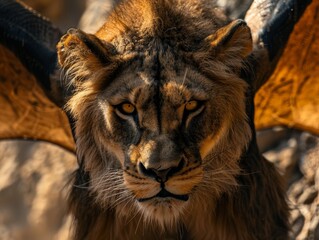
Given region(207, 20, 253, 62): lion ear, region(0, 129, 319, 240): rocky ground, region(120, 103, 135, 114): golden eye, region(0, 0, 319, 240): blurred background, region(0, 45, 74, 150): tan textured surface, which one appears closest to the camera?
region(120, 103, 135, 114): golden eye

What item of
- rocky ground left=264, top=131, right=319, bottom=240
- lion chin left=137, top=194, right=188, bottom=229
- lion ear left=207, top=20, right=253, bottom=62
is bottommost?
rocky ground left=264, top=131, right=319, bottom=240

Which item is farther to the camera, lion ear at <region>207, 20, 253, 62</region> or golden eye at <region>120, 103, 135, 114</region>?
lion ear at <region>207, 20, 253, 62</region>

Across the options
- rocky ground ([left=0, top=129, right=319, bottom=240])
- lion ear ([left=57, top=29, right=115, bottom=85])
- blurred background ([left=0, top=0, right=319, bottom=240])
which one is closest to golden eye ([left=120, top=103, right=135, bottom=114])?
lion ear ([left=57, top=29, right=115, bottom=85])

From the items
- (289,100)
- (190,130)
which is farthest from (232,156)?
(289,100)

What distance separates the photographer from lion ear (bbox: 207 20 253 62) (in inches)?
188

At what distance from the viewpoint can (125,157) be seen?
4707 millimetres

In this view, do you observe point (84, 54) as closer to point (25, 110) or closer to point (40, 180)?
point (25, 110)

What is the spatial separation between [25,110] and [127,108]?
2236 millimetres

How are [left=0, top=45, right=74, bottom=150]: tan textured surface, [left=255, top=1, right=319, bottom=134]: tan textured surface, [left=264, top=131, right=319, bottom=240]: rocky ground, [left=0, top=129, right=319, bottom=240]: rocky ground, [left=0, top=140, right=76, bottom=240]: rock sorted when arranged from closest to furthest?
[left=255, top=1, right=319, bottom=134]: tan textured surface < [left=0, top=45, right=74, bottom=150]: tan textured surface < [left=264, top=131, right=319, bottom=240]: rocky ground < [left=0, top=129, right=319, bottom=240]: rocky ground < [left=0, top=140, right=76, bottom=240]: rock

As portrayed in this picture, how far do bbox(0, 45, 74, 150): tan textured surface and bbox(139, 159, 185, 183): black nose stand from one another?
2.02 meters

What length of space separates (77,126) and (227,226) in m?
1.07

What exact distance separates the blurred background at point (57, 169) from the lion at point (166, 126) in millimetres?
1736

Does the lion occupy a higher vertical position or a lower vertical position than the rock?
higher

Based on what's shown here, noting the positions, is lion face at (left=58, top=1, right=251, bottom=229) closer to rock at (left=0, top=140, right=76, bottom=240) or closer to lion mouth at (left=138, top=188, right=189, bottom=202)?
lion mouth at (left=138, top=188, right=189, bottom=202)
